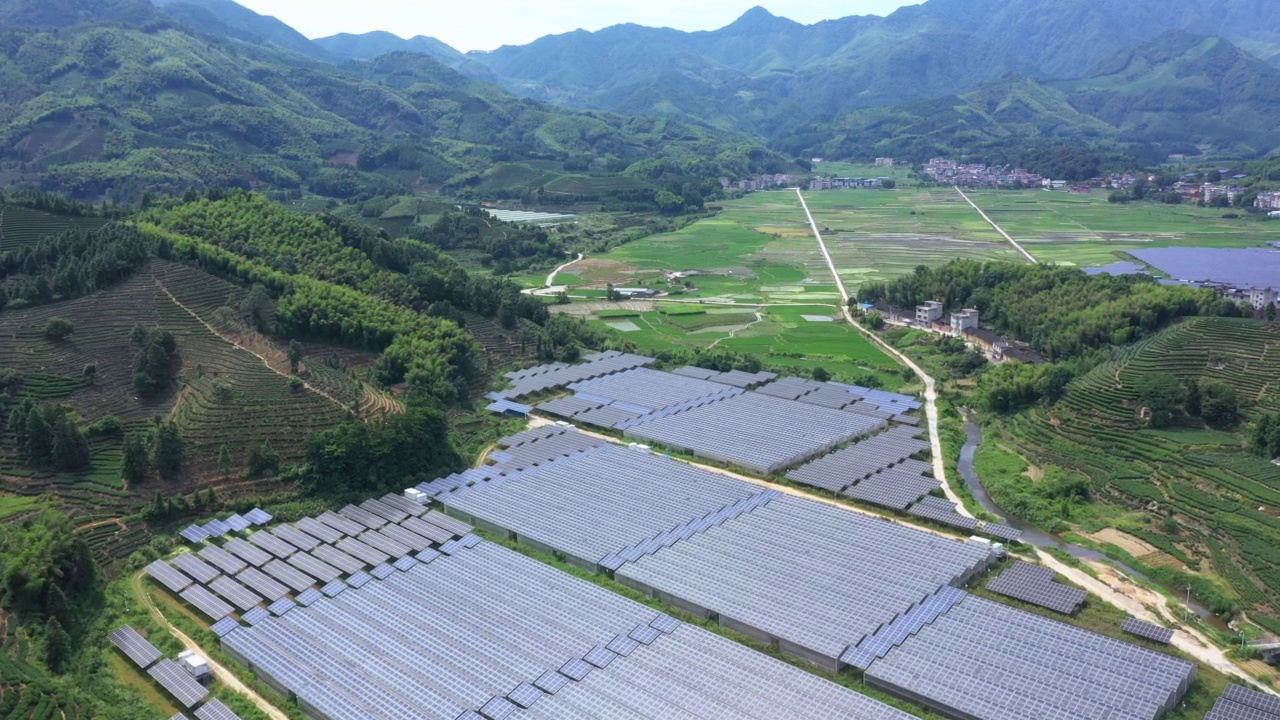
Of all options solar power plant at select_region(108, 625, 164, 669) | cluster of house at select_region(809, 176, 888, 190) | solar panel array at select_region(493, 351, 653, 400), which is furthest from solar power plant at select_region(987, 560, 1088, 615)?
cluster of house at select_region(809, 176, 888, 190)

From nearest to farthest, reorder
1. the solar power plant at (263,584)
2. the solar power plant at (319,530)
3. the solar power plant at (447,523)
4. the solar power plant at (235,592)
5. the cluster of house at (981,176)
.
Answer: the solar power plant at (235,592) < the solar power plant at (263,584) < the solar power plant at (319,530) < the solar power plant at (447,523) < the cluster of house at (981,176)

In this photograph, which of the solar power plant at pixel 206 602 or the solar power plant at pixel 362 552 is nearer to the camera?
the solar power plant at pixel 206 602

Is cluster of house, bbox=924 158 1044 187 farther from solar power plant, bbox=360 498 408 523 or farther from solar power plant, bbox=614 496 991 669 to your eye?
solar power plant, bbox=360 498 408 523

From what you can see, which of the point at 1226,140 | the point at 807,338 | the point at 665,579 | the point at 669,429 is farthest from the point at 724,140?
the point at 665,579

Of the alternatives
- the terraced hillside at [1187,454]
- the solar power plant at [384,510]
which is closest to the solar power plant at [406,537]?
the solar power plant at [384,510]

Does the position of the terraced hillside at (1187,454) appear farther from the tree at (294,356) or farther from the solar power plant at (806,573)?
the tree at (294,356)

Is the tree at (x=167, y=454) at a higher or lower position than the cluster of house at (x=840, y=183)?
lower

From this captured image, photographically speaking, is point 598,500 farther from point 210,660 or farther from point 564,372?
point 564,372
